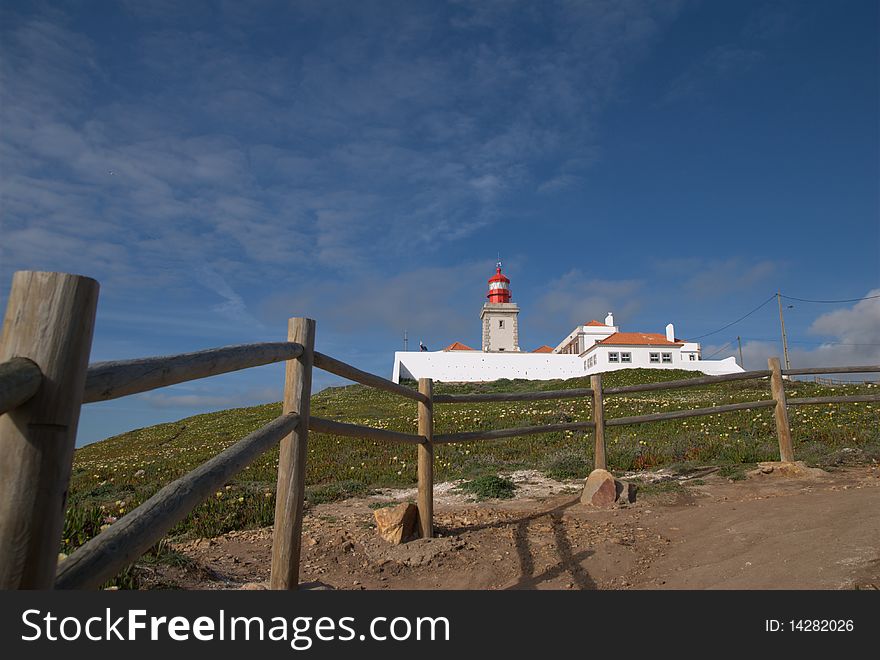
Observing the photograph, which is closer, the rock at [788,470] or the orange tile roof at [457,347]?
the rock at [788,470]

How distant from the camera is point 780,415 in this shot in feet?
27.7

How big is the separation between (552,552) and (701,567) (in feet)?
4.31

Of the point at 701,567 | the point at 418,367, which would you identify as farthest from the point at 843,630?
the point at 418,367

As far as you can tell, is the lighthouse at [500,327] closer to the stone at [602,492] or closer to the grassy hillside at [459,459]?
the grassy hillside at [459,459]

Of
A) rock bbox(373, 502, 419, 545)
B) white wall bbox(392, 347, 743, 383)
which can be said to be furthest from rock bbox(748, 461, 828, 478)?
white wall bbox(392, 347, 743, 383)

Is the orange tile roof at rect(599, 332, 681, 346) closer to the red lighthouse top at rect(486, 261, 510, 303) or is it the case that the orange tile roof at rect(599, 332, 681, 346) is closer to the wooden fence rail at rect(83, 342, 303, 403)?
the red lighthouse top at rect(486, 261, 510, 303)

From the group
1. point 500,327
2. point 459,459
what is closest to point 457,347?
point 500,327

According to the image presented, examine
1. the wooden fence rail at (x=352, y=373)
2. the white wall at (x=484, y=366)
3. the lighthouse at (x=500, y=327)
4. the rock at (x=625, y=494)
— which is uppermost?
the lighthouse at (x=500, y=327)

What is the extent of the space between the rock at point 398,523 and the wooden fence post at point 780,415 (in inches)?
223

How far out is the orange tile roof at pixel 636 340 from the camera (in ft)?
172

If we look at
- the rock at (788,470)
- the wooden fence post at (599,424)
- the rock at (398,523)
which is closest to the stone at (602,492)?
the wooden fence post at (599,424)

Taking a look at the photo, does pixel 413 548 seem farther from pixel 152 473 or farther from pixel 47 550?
pixel 152 473

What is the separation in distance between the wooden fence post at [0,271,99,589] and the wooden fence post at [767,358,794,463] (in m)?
8.93

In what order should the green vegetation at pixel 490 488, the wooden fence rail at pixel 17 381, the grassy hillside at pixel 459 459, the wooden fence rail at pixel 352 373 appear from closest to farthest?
the wooden fence rail at pixel 17 381, the wooden fence rail at pixel 352 373, the grassy hillside at pixel 459 459, the green vegetation at pixel 490 488
